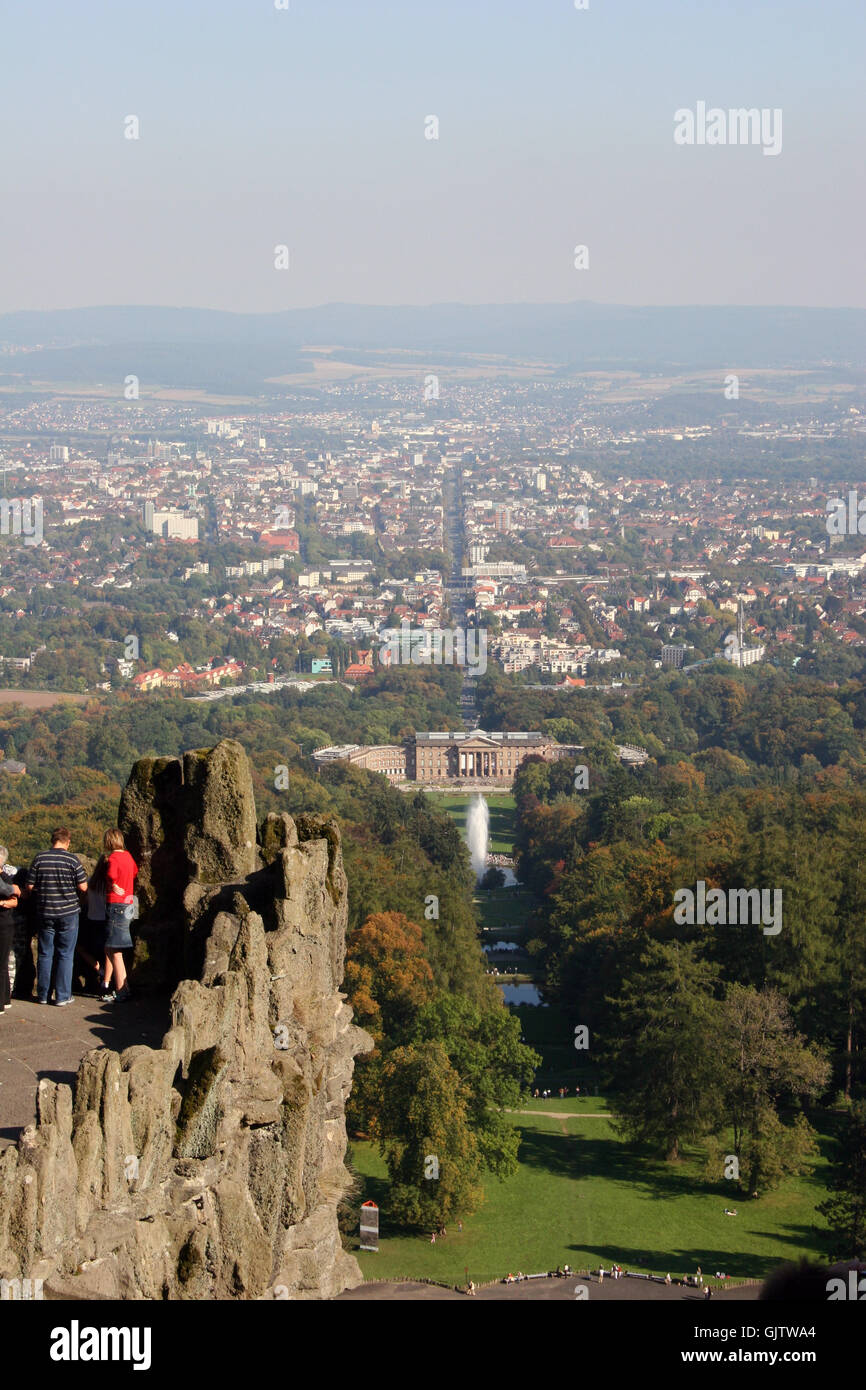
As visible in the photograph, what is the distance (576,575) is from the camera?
604ft

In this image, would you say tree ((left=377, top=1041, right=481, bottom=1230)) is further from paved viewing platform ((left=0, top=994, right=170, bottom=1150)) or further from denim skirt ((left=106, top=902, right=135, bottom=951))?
denim skirt ((left=106, top=902, right=135, bottom=951))

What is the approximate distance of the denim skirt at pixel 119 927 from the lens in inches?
411

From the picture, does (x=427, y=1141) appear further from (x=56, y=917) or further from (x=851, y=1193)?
(x=56, y=917)

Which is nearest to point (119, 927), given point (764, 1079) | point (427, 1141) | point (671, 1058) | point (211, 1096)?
point (211, 1096)

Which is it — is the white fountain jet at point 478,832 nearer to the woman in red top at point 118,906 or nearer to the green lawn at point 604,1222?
the green lawn at point 604,1222

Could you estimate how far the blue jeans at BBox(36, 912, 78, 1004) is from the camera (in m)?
10.2

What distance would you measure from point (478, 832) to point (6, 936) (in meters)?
69.1

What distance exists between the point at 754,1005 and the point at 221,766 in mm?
21462

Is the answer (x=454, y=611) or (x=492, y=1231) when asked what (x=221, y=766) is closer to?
(x=492, y=1231)

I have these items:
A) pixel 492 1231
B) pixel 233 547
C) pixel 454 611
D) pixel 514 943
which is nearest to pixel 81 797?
pixel 514 943

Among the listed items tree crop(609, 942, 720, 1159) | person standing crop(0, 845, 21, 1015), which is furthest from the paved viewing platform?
tree crop(609, 942, 720, 1159)

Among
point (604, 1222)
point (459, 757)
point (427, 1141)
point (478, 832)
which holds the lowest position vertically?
point (478, 832)

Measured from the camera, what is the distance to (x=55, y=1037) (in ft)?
32.0
